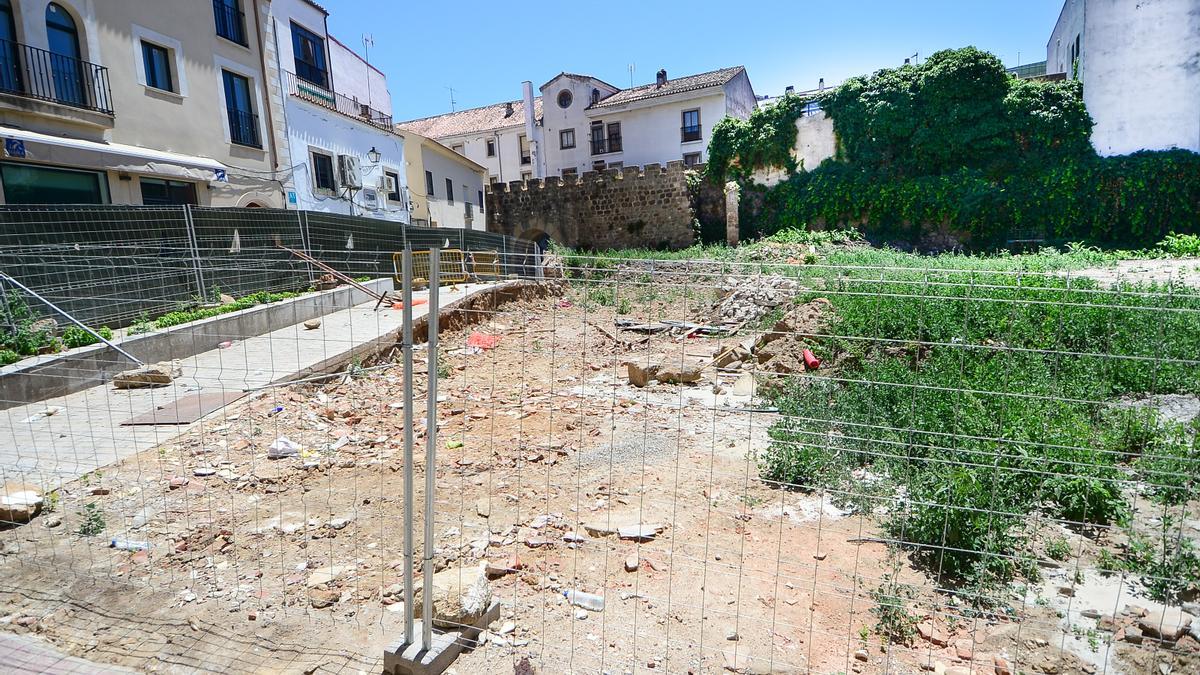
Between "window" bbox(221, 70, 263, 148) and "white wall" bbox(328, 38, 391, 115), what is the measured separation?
5.14 m

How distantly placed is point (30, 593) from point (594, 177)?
22749 mm

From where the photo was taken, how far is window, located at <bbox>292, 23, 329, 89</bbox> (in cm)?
1683

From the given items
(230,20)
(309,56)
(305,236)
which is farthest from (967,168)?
(230,20)

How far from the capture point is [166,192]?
40.9 feet

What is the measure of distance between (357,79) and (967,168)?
19.9 meters

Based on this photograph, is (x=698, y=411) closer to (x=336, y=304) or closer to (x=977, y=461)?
(x=977, y=461)

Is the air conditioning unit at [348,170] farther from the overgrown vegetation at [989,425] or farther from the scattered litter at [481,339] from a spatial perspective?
the overgrown vegetation at [989,425]

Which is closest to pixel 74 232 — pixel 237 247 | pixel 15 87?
pixel 237 247

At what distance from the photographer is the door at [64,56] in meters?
10.4

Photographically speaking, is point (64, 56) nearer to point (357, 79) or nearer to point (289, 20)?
point (289, 20)

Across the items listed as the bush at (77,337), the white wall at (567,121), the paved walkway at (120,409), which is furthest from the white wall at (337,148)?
the white wall at (567,121)

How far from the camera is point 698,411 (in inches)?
236

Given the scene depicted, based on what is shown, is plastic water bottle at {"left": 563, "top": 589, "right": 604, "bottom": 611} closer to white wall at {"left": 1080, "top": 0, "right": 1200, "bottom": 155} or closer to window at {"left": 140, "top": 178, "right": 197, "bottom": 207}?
window at {"left": 140, "top": 178, "right": 197, "bottom": 207}

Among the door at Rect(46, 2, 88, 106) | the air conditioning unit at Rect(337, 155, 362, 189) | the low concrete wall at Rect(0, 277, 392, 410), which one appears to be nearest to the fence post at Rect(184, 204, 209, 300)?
the low concrete wall at Rect(0, 277, 392, 410)
